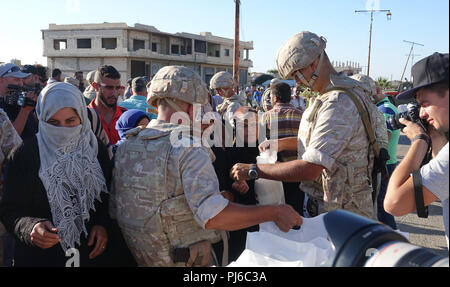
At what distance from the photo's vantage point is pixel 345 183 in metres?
2.29

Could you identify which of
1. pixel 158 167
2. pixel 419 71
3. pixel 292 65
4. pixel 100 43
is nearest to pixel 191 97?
pixel 158 167

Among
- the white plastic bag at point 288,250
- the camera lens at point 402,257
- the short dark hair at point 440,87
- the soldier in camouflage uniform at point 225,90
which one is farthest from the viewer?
the soldier in camouflage uniform at point 225,90

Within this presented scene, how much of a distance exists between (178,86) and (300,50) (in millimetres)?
853

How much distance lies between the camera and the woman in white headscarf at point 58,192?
2064 millimetres

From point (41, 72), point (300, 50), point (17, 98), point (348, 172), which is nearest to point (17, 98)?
point (17, 98)

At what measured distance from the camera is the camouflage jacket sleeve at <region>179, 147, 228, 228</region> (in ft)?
5.83

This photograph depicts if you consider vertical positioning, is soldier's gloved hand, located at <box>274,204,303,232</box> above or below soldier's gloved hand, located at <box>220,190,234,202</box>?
above

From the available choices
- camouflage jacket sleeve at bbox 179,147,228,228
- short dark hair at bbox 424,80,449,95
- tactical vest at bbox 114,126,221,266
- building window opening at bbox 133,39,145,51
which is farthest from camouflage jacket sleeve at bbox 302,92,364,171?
building window opening at bbox 133,39,145,51

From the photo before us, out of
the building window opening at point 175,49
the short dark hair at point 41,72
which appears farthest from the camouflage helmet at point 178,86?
the building window opening at point 175,49

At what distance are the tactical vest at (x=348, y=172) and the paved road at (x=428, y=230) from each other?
2.52 m

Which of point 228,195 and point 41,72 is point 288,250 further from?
point 41,72

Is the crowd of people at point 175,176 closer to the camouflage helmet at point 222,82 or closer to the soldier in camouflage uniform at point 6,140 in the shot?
the soldier in camouflage uniform at point 6,140

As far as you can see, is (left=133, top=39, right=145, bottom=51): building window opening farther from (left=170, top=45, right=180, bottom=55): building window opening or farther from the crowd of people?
the crowd of people

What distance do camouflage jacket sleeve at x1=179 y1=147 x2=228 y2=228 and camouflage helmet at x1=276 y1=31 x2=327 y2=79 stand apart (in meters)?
0.91
